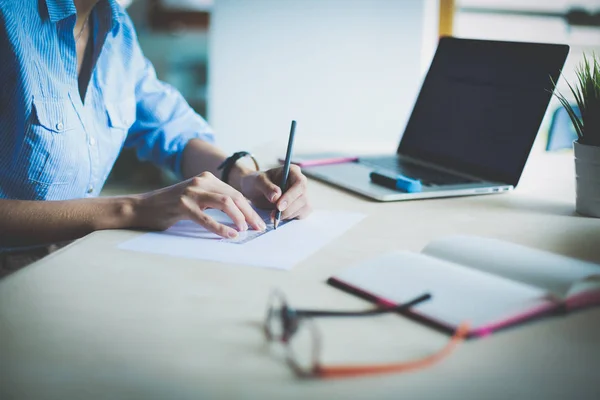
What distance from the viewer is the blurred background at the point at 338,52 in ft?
8.12

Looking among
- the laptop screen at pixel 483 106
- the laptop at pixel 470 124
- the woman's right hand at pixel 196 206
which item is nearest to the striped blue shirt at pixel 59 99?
the woman's right hand at pixel 196 206

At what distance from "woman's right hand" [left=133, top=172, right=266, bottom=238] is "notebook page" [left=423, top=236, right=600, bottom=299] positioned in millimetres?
261

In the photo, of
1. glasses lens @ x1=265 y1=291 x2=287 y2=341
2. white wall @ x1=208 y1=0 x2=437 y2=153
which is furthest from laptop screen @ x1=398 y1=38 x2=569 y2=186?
white wall @ x1=208 y1=0 x2=437 y2=153

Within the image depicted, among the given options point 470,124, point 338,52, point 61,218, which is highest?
point 338,52

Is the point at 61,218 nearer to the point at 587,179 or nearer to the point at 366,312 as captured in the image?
the point at 366,312

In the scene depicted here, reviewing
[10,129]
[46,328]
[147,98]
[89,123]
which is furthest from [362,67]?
[46,328]

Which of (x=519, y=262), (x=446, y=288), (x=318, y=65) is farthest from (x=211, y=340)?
(x=318, y=65)

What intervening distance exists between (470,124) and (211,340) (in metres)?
0.89

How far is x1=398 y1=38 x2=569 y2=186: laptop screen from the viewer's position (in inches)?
44.9

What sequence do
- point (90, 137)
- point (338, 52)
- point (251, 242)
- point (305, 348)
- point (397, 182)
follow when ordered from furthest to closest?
point (338, 52), point (90, 137), point (397, 182), point (251, 242), point (305, 348)

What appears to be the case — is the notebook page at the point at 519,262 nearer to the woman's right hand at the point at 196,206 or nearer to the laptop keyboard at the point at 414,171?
the woman's right hand at the point at 196,206

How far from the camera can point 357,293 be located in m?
0.64

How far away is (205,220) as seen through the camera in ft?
2.73

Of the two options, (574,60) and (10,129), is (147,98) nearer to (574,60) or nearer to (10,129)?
(10,129)
